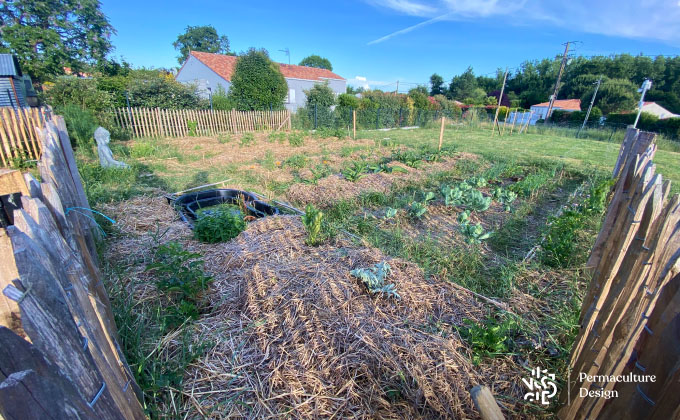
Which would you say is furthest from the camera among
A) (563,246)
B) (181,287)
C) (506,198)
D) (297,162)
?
(297,162)

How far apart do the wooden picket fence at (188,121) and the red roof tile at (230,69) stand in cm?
1056

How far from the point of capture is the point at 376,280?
8.12 ft

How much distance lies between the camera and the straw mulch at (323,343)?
1.65 meters

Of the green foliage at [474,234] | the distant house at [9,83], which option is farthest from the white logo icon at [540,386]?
the distant house at [9,83]

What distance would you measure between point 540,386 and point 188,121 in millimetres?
15020

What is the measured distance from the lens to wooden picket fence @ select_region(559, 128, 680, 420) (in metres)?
1.03

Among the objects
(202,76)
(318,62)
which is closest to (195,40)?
(318,62)

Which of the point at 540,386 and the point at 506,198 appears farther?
the point at 506,198

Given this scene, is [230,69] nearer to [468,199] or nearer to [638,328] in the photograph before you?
[468,199]

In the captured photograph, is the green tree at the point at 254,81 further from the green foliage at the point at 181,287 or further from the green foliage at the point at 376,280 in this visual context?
the green foliage at the point at 376,280

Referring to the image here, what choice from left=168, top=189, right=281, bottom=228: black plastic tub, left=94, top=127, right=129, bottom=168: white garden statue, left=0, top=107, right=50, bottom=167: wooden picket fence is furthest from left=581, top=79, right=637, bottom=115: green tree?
left=0, top=107, right=50, bottom=167: wooden picket fence

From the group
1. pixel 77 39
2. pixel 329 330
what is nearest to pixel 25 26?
pixel 77 39

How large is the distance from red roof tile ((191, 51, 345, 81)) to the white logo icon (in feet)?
85.5

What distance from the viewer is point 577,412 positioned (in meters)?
1.51
